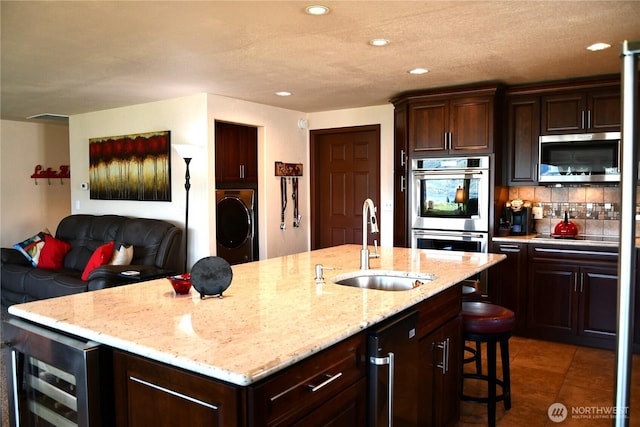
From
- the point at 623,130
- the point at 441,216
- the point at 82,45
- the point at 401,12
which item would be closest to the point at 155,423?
the point at 623,130

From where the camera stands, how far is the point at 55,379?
1.72 metres

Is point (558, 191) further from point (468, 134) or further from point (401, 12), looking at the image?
point (401, 12)

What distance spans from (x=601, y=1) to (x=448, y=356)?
196 centimetres

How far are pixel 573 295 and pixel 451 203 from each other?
129 cm

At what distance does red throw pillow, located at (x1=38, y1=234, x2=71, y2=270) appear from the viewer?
532 centimetres

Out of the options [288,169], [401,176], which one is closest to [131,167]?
[288,169]

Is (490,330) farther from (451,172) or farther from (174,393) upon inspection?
(451,172)

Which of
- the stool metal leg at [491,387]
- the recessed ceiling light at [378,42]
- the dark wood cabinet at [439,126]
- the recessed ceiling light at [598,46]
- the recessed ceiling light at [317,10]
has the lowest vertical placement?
the stool metal leg at [491,387]

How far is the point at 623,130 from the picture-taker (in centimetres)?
84

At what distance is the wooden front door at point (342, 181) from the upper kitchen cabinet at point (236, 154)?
0.88 metres

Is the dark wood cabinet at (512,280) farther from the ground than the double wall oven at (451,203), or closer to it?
closer to it

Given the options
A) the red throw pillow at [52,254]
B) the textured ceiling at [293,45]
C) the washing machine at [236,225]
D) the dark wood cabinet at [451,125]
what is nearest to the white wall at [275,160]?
the washing machine at [236,225]

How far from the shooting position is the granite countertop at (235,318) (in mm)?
1357

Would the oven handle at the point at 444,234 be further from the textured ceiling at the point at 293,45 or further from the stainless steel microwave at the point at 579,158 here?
the textured ceiling at the point at 293,45
